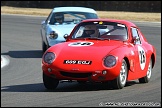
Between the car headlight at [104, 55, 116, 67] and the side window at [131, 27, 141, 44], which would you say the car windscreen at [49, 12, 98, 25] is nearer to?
the side window at [131, 27, 141, 44]

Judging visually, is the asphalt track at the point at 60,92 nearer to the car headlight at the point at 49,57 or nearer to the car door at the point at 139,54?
the car door at the point at 139,54

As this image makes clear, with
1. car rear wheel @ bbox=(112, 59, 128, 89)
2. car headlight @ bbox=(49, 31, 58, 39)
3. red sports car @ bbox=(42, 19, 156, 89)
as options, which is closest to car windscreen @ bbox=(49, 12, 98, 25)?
car headlight @ bbox=(49, 31, 58, 39)

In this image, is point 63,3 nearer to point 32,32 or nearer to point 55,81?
point 32,32

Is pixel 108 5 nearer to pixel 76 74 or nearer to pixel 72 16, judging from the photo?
pixel 72 16

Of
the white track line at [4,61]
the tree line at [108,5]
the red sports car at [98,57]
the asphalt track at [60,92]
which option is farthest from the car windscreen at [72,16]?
the tree line at [108,5]

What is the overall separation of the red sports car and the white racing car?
19.2ft

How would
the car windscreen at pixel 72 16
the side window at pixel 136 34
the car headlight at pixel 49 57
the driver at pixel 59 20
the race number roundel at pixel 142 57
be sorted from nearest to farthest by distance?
the car headlight at pixel 49 57
the race number roundel at pixel 142 57
the side window at pixel 136 34
the driver at pixel 59 20
the car windscreen at pixel 72 16

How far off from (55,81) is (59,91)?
323 millimetres

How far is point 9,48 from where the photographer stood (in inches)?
861

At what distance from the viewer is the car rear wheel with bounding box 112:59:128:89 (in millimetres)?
10180

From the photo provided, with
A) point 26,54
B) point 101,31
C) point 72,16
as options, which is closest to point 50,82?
point 101,31

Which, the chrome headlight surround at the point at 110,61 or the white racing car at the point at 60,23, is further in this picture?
the white racing car at the point at 60,23

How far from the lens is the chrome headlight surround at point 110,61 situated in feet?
33.1

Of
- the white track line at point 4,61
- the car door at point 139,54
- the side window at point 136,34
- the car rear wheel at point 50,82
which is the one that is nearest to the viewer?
the car rear wheel at point 50,82
